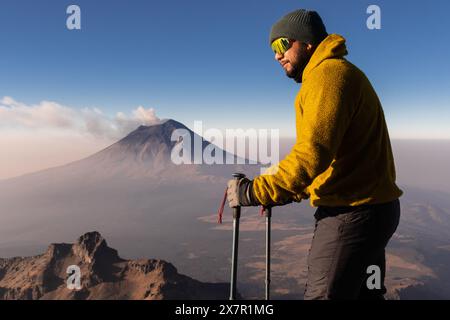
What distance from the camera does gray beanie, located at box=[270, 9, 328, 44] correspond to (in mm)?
3260

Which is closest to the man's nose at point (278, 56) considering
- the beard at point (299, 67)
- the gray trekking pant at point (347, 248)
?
the beard at point (299, 67)

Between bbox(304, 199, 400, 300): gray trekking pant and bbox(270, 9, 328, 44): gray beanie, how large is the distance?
148 centimetres

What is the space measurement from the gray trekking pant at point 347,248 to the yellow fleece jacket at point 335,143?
11 centimetres

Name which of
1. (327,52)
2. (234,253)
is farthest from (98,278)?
(327,52)

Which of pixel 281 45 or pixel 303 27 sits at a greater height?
pixel 303 27

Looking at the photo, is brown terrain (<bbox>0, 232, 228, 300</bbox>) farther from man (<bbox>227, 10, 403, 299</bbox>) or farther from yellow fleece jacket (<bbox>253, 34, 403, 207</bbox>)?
A: yellow fleece jacket (<bbox>253, 34, 403, 207</bbox>)

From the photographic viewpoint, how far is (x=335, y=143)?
2.78 m

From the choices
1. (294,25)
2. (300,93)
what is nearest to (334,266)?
(300,93)

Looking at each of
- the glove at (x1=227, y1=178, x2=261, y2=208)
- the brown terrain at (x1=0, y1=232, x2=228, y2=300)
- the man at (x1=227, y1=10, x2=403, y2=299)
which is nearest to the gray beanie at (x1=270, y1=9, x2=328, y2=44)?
the man at (x1=227, y1=10, x2=403, y2=299)

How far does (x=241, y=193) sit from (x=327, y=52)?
1.37 meters

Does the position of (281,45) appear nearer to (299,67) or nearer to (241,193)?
(299,67)
